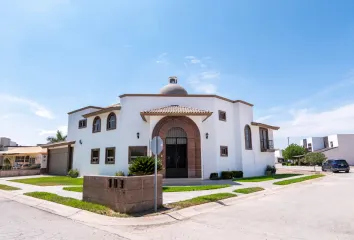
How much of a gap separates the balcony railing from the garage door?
21199 millimetres

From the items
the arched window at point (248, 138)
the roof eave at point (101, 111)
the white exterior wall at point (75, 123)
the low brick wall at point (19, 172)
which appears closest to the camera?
the roof eave at point (101, 111)

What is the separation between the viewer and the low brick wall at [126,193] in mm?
8016

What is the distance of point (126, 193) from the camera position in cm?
798

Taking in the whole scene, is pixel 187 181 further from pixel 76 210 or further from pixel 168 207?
pixel 76 210

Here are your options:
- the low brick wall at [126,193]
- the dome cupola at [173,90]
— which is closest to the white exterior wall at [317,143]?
the dome cupola at [173,90]

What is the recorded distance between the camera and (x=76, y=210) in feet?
28.1

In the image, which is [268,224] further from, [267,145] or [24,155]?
[24,155]

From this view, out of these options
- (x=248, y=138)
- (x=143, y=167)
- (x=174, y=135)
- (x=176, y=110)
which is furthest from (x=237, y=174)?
(x=143, y=167)

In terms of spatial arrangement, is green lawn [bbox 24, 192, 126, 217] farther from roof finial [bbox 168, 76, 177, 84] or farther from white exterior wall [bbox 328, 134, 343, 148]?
white exterior wall [bbox 328, 134, 343, 148]

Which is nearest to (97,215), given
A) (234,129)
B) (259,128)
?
(234,129)

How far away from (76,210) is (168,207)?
320 centimetres

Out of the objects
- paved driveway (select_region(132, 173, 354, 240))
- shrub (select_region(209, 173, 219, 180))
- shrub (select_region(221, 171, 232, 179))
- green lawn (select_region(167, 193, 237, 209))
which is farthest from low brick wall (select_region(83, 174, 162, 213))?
shrub (select_region(221, 171, 232, 179))

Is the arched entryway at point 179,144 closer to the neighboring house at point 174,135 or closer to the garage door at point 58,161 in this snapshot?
the neighboring house at point 174,135

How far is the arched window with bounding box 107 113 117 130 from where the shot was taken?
21819mm
